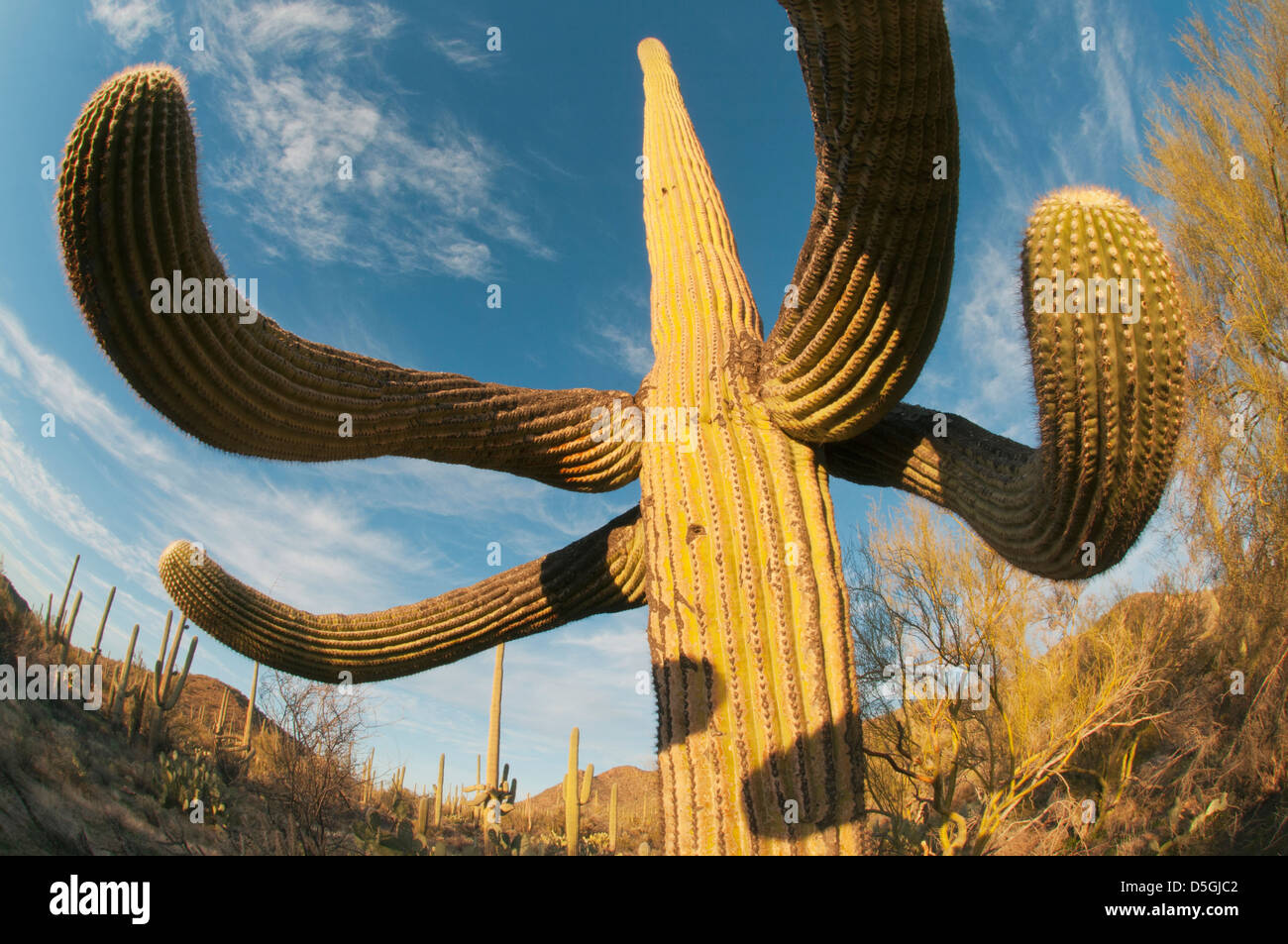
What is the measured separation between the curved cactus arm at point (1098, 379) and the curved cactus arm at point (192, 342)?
2031mm

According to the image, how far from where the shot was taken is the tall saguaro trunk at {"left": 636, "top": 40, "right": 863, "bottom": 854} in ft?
8.45

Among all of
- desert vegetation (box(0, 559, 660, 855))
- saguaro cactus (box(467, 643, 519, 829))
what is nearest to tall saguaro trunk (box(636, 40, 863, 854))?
desert vegetation (box(0, 559, 660, 855))

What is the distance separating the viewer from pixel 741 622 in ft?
9.21

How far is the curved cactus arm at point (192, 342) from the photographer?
6.52ft

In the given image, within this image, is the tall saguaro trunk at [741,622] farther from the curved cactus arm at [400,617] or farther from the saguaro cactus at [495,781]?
the saguaro cactus at [495,781]

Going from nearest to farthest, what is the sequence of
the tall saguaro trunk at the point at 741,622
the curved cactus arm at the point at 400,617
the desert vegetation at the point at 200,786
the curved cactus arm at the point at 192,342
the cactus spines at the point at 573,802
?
the curved cactus arm at the point at 192,342 → the tall saguaro trunk at the point at 741,622 → the curved cactus arm at the point at 400,617 → the desert vegetation at the point at 200,786 → the cactus spines at the point at 573,802

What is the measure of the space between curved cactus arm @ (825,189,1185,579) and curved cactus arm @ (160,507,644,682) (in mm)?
2053

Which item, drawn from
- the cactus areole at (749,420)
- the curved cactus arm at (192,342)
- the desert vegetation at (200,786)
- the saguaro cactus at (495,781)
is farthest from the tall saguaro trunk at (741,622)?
the saguaro cactus at (495,781)

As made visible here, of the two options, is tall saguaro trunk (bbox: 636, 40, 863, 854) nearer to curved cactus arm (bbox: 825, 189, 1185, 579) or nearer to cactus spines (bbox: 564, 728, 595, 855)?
curved cactus arm (bbox: 825, 189, 1185, 579)

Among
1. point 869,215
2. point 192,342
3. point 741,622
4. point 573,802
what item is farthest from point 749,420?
point 573,802

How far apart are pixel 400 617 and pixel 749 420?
2.13 meters

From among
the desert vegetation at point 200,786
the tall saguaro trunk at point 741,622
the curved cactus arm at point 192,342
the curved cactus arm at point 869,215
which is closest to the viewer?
the curved cactus arm at point 192,342
